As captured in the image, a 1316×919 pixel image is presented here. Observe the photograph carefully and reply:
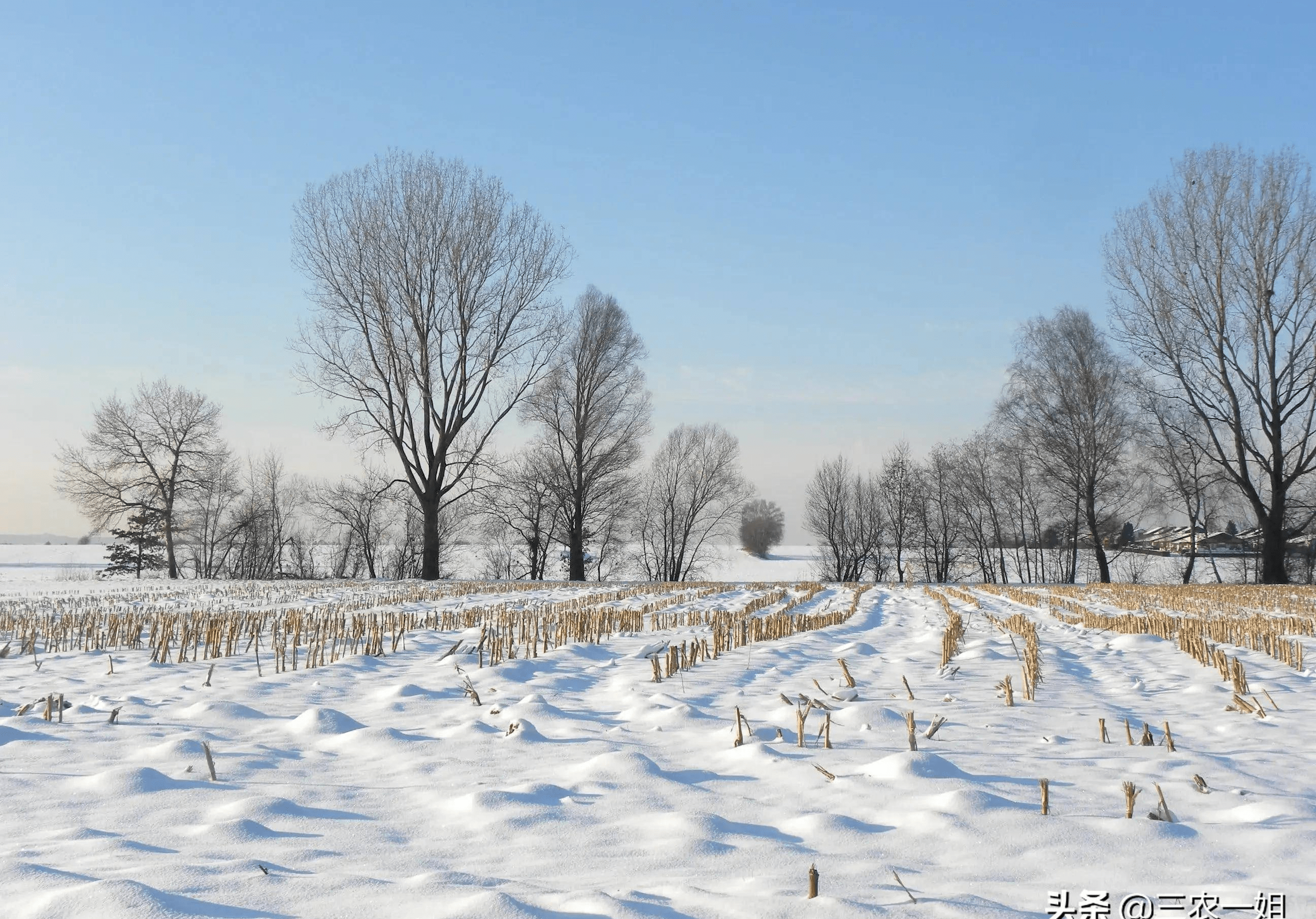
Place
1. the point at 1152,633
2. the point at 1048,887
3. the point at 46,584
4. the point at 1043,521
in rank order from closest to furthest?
the point at 1048,887, the point at 1152,633, the point at 46,584, the point at 1043,521

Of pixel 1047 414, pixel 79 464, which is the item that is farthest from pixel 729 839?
pixel 79 464

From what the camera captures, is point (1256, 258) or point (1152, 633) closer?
point (1152, 633)

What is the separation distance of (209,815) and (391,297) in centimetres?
2373

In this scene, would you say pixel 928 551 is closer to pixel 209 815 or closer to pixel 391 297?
pixel 391 297

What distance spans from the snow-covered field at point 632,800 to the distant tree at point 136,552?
125ft

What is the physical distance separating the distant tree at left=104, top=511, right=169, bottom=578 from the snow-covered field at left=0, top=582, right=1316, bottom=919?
38.1 m

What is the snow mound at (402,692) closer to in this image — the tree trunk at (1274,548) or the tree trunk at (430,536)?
the tree trunk at (430,536)

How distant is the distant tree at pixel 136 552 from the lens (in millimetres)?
38312

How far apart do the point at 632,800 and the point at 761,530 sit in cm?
7443

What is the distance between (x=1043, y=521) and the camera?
43.5 m

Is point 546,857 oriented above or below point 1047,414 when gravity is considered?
below

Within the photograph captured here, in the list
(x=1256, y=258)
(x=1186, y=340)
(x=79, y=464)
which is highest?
(x=1256, y=258)

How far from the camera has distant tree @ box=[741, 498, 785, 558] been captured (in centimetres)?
7569

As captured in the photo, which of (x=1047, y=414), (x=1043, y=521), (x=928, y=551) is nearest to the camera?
(x=1047, y=414)
